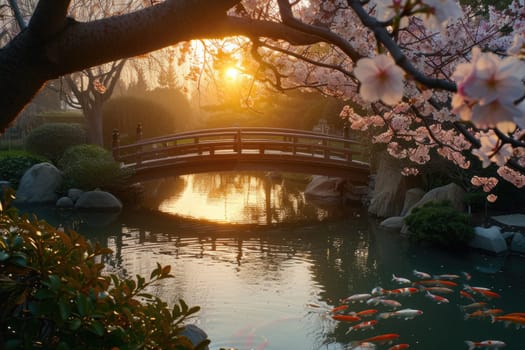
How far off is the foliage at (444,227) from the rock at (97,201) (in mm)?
7017

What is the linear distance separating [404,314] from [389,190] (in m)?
6.41

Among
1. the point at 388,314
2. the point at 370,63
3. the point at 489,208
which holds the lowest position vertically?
the point at 388,314

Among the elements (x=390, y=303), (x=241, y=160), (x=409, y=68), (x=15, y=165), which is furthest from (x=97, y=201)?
(x=409, y=68)

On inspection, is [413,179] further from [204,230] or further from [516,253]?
[204,230]

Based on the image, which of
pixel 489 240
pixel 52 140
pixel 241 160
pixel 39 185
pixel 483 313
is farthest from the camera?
pixel 52 140

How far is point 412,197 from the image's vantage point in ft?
38.1

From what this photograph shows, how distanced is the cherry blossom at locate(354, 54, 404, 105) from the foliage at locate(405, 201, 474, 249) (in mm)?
8413

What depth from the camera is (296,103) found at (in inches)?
872

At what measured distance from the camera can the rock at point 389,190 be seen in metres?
12.1

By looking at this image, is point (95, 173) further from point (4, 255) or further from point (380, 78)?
point (380, 78)

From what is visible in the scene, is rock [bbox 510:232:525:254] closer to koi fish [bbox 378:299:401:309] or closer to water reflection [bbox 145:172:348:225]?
koi fish [bbox 378:299:401:309]

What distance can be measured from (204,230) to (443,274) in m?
4.91

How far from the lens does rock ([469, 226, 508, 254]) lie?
8945 mm

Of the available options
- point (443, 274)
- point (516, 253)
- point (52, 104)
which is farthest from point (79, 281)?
point (52, 104)
